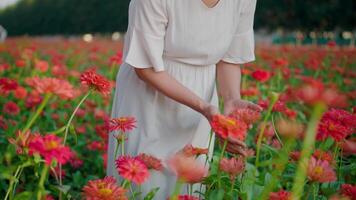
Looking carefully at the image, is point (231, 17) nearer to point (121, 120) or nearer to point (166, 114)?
point (166, 114)

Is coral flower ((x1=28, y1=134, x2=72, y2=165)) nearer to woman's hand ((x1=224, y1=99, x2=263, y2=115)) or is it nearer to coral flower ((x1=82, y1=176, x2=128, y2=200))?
coral flower ((x1=82, y1=176, x2=128, y2=200))

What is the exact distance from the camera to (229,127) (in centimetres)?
86

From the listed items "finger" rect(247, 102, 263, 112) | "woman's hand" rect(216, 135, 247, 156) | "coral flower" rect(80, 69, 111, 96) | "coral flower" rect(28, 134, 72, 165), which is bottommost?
"woman's hand" rect(216, 135, 247, 156)

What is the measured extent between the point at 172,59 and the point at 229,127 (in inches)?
26.7

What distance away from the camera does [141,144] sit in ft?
4.99

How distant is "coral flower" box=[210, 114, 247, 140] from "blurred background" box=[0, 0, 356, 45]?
5.28m

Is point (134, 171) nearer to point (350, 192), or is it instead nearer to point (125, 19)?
point (350, 192)

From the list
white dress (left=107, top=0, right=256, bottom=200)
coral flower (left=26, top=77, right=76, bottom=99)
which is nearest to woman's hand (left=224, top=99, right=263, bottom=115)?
white dress (left=107, top=0, right=256, bottom=200)

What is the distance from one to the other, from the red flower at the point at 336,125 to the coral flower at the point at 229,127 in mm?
329

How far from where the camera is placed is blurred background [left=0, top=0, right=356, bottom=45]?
2050cm

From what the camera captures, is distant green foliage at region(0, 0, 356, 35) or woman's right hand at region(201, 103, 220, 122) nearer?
woman's right hand at region(201, 103, 220, 122)

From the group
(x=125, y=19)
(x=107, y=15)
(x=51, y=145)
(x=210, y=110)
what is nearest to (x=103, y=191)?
(x=51, y=145)

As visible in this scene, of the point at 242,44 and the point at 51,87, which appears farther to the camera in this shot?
the point at 242,44

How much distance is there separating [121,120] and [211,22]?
1.40 feet
